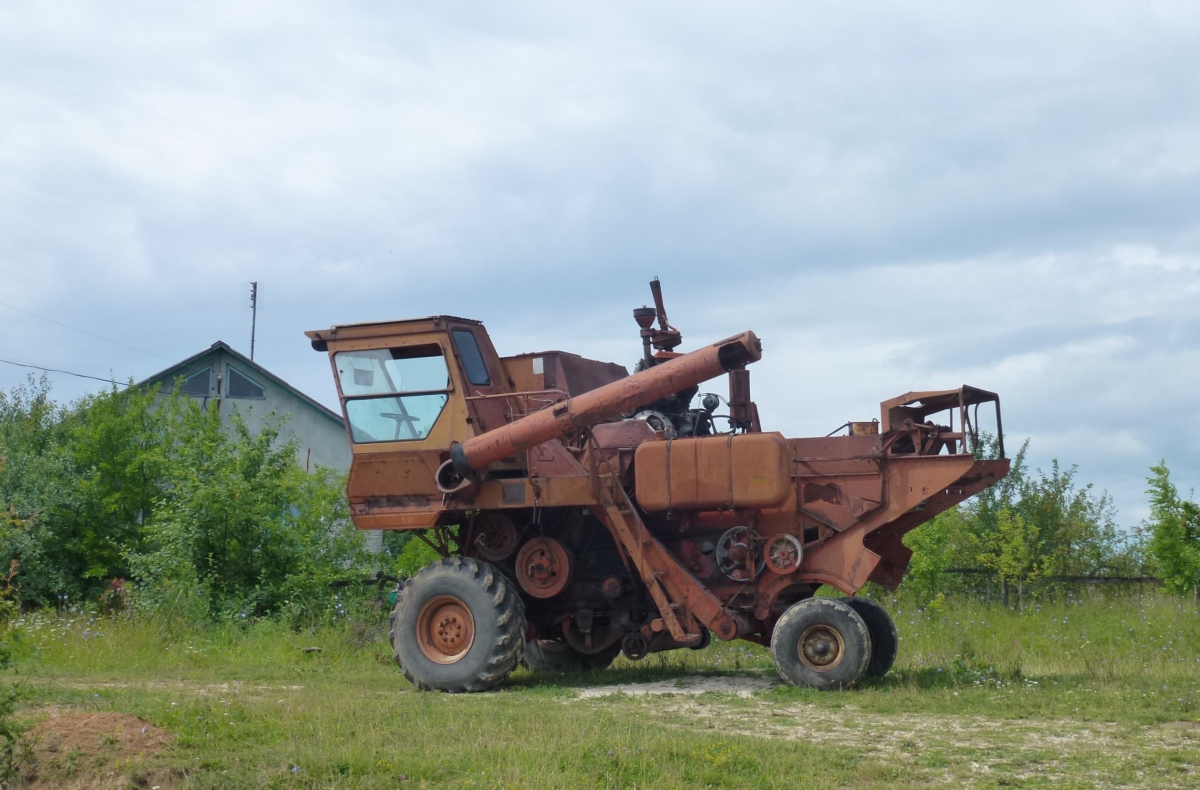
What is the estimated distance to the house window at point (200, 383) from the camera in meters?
38.3

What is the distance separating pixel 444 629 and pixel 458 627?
16 centimetres

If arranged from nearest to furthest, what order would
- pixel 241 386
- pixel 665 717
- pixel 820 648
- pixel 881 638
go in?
1. pixel 665 717
2. pixel 820 648
3. pixel 881 638
4. pixel 241 386

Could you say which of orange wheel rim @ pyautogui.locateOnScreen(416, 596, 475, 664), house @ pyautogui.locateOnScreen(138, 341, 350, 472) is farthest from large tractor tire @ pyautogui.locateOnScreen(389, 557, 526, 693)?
house @ pyautogui.locateOnScreen(138, 341, 350, 472)

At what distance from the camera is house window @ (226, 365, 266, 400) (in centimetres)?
3869

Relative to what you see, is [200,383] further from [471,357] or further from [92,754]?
[92,754]

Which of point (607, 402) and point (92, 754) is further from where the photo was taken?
point (607, 402)

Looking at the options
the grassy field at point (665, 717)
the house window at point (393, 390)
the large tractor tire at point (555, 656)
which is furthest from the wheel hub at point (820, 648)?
the house window at point (393, 390)

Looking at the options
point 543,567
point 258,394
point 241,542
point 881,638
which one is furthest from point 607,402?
point 258,394

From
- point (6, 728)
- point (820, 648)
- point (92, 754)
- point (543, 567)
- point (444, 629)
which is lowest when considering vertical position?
point (92, 754)

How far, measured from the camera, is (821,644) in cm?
1124

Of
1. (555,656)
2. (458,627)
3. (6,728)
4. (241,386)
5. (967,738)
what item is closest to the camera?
(6,728)

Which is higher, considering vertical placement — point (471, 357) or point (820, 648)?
point (471, 357)

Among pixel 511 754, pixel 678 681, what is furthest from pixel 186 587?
pixel 511 754

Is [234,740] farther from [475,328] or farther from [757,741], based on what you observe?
[475,328]
